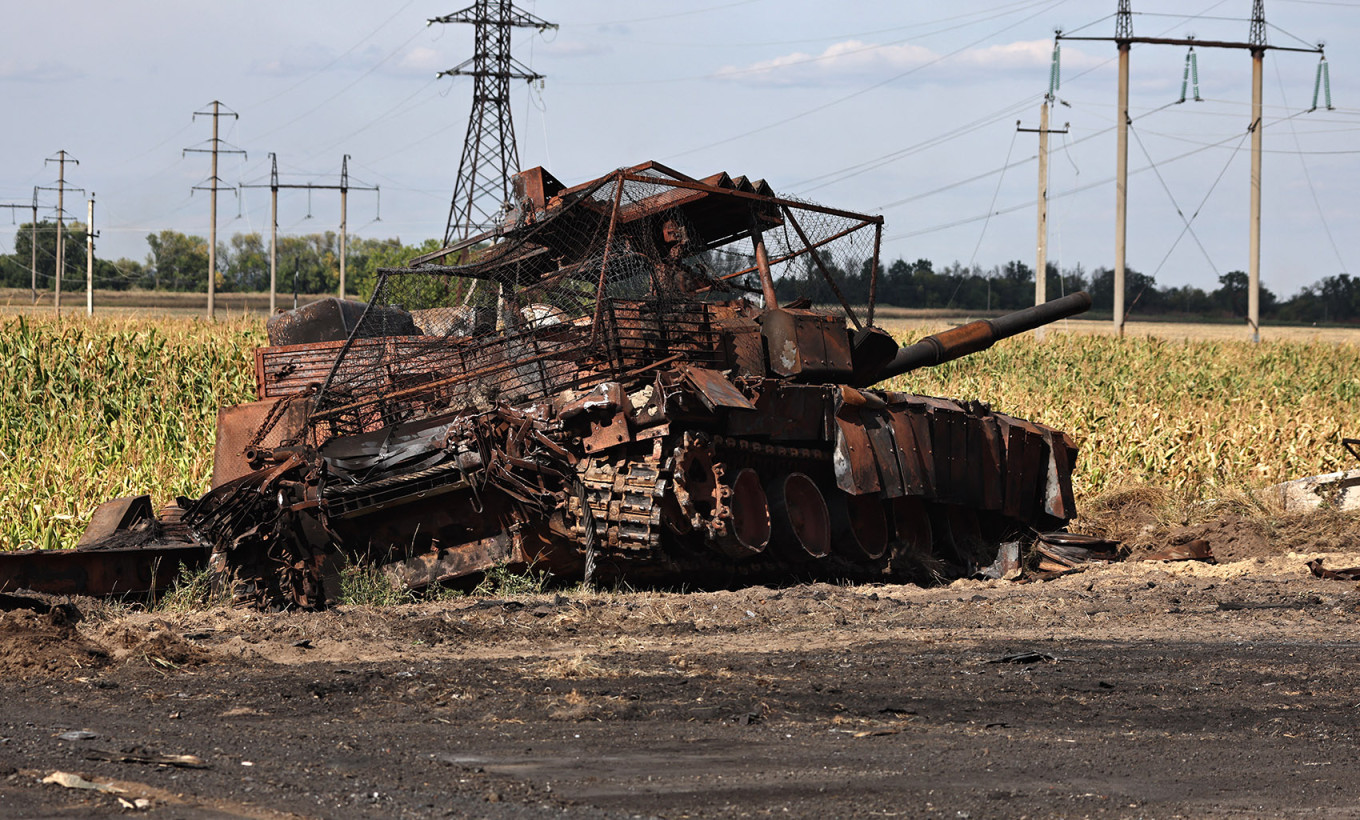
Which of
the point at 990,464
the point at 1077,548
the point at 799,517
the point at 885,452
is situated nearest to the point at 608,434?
the point at 799,517

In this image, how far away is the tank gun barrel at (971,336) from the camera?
1429cm

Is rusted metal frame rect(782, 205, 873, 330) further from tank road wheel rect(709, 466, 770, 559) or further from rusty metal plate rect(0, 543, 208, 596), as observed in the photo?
rusty metal plate rect(0, 543, 208, 596)

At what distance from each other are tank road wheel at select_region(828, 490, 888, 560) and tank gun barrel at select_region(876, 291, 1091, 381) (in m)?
1.69

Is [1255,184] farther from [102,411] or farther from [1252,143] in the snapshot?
[102,411]

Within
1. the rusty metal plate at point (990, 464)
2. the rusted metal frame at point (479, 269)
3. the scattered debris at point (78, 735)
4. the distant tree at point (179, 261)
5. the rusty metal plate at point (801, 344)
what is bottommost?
the scattered debris at point (78, 735)

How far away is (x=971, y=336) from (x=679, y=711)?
33.9 feet

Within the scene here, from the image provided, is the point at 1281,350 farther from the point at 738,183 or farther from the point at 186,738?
the point at 186,738

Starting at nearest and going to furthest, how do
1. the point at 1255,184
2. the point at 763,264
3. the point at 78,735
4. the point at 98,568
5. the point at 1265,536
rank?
the point at 78,735, the point at 98,568, the point at 763,264, the point at 1265,536, the point at 1255,184

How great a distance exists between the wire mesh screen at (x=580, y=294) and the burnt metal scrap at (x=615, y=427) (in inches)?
1.0

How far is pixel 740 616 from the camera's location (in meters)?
9.00

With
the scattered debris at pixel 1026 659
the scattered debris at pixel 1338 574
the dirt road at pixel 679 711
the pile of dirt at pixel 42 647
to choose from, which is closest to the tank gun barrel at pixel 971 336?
the scattered debris at pixel 1338 574

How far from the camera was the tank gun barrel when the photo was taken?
14289 mm

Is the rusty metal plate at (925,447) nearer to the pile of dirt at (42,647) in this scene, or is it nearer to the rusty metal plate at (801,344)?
the rusty metal plate at (801,344)

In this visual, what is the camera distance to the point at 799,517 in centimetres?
1126
